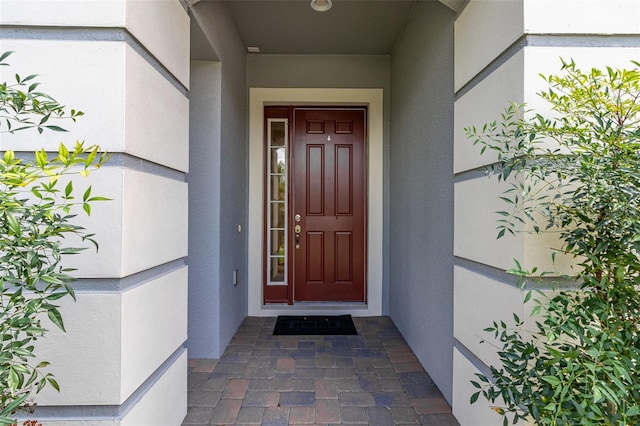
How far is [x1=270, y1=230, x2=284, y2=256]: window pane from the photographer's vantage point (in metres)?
3.79

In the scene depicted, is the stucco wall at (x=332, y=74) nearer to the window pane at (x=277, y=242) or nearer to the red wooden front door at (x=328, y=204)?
the red wooden front door at (x=328, y=204)

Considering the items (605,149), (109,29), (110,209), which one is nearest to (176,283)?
(110,209)

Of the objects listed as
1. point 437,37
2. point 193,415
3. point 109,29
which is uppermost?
point 437,37

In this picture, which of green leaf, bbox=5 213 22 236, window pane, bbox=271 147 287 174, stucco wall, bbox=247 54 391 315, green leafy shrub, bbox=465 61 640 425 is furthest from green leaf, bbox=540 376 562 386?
window pane, bbox=271 147 287 174

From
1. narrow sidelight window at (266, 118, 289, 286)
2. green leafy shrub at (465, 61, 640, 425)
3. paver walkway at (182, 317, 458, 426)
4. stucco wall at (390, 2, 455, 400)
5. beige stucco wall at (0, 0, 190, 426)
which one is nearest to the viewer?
green leafy shrub at (465, 61, 640, 425)

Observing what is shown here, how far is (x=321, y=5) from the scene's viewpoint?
8.90ft

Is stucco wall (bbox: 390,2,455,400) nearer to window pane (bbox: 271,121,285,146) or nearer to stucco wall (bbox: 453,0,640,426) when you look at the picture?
stucco wall (bbox: 453,0,640,426)

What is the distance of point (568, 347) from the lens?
928 mm

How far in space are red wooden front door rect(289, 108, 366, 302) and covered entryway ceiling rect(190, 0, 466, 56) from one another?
2.17 feet

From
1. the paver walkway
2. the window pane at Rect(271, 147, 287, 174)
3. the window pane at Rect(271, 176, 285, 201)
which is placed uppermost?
the window pane at Rect(271, 147, 287, 174)

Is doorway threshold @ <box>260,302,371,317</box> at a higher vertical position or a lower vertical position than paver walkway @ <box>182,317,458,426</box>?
higher

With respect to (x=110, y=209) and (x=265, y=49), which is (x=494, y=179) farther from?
(x=265, y=49)

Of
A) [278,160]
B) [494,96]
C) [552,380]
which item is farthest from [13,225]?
[278,160]

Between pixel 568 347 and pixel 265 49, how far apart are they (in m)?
3.55
